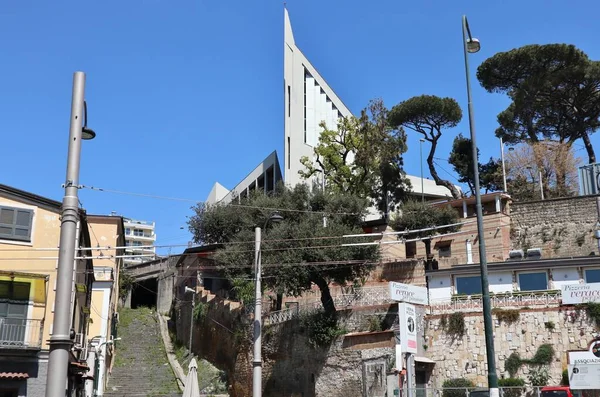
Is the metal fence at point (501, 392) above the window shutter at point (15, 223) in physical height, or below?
below

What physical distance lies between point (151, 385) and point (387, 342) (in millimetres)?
14292

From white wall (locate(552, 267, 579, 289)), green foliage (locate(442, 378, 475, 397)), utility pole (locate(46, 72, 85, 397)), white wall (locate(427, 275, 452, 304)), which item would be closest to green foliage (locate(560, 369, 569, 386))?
green foliage (locate(442, 378, 475, 397))

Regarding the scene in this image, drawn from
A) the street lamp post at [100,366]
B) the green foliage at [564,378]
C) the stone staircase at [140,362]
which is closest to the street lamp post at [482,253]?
the green foliage at [564,378]

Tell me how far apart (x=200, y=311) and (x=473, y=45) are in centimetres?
3362

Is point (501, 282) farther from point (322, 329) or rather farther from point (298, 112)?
point (298, 112)

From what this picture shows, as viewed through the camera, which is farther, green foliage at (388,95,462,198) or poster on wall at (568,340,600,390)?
green foliage at (388,95,462,198)

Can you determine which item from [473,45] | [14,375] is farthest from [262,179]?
[473,45]

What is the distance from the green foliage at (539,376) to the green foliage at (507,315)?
2.52m

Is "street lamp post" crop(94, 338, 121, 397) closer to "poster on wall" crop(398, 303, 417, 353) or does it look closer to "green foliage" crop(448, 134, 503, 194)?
"poster on wall" crop(398, 303, 417, 353)

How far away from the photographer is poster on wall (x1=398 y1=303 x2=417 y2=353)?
24094 millimetres

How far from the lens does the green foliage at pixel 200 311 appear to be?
4631 centimetres

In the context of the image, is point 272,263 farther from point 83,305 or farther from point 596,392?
point 596,392

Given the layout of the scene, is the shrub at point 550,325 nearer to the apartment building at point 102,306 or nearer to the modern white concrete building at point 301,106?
the apartment building at point 102,306

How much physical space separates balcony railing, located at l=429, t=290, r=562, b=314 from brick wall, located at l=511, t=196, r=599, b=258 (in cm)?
1316
